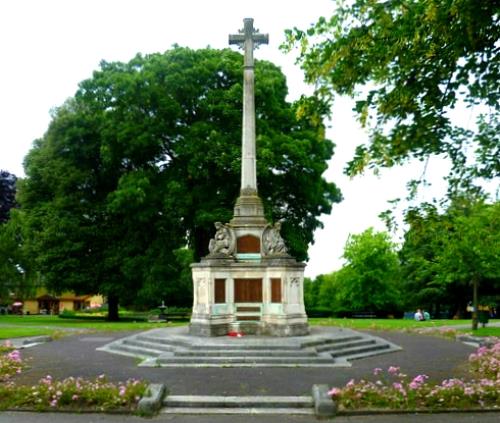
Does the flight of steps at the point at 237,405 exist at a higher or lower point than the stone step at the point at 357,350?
lower

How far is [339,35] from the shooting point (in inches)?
277

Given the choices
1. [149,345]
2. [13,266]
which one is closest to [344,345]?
[149,345]

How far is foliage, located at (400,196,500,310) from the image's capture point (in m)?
7.48

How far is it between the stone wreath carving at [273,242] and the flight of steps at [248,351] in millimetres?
3511

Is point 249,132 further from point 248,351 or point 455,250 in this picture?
point 455,250

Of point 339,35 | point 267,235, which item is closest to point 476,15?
point 339,35

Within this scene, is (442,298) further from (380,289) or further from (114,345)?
(114,345)

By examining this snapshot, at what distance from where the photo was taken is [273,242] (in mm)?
21359

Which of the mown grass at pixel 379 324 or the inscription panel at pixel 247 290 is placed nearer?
the inscription panel at pixel 247 290

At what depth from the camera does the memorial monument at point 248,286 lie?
2020cm

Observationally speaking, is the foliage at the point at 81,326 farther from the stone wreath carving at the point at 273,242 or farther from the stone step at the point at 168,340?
the stone wreath carving at the point at 273,242

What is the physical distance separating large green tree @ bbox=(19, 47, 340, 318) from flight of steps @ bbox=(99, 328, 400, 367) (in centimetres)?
1310

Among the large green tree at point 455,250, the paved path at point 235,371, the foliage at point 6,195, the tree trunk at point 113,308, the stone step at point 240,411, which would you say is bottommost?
the stone step at point 240,411

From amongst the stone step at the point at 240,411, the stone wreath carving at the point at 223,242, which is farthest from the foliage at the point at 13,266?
the stone step at the point at 240,411
